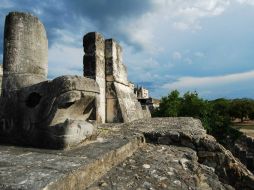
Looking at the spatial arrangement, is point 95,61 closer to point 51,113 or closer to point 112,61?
point 112,61

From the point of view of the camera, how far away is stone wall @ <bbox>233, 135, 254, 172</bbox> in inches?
586

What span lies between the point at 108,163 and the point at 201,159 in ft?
6.92

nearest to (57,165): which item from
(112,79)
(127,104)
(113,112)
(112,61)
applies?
(113,112)

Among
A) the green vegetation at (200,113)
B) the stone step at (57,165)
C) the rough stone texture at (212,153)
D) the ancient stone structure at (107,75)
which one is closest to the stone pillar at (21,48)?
the stone step at (57,165)

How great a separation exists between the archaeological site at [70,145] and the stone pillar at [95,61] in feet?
7.25

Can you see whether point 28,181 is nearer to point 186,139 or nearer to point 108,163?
point 108,163

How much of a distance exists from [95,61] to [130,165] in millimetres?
3955

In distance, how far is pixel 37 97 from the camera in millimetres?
3930

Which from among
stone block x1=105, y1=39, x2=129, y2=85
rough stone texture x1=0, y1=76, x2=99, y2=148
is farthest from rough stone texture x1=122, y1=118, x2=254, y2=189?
stone block x1=105, y1=39, x2=129, y2=85

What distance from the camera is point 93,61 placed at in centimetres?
721

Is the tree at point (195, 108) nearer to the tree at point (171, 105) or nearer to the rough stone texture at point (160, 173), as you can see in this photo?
the tree at point (171, 105)

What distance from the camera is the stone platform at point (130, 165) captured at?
8.17 feet

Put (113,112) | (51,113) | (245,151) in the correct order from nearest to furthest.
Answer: (51,113) → (113,112) → (245,151)

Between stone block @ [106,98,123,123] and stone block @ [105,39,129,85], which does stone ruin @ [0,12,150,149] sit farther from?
stone block @ [105,39,129,85]
